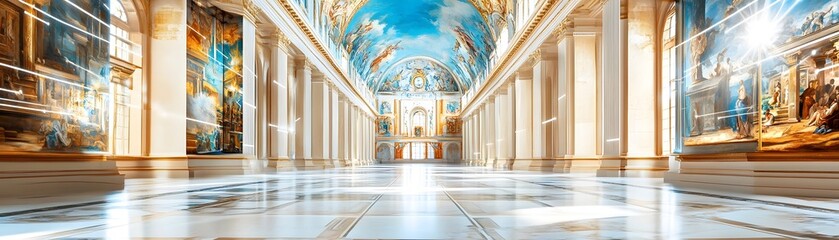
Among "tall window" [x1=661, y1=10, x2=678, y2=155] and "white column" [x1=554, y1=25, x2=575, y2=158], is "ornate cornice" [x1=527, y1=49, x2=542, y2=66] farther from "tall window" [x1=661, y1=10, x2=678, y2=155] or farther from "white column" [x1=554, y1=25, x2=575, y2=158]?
"tall window" [x1=661, y1=10, x2=678, y2=155]

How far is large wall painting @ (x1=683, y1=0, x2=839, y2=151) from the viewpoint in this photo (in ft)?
23.8

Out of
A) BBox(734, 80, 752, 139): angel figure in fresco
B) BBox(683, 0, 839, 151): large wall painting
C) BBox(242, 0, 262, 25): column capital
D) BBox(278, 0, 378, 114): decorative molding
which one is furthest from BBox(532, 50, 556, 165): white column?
BBox(734, 80, 752, 139): angel figure in fresco

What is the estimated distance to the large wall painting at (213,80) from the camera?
1562 centimetres

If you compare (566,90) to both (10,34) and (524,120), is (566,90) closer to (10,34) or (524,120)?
(524,120)

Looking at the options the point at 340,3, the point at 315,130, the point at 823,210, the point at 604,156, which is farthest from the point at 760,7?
the point at 340,3

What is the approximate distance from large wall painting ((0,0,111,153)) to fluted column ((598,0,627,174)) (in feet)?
34.5

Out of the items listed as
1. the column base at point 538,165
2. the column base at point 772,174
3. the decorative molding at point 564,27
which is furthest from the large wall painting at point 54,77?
the column base at point 538,165

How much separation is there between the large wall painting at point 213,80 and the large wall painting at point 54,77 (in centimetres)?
590

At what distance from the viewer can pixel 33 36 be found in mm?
8023

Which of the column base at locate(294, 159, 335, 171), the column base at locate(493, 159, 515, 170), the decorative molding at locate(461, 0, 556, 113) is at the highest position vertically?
the decorative molding at locate(461, 0, 556, 113)

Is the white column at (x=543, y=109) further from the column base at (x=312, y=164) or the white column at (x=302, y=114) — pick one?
the white column at (x=302, y=114)

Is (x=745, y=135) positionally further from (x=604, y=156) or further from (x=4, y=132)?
(x=4, y=132)

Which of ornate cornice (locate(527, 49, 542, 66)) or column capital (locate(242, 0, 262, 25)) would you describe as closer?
column capital (locate(242, 0, 262, 25))

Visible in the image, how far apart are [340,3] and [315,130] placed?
25.7ft
